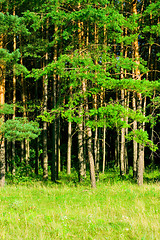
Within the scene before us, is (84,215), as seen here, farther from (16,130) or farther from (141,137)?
(16,130)

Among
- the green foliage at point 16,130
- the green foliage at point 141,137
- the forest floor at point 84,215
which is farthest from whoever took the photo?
the green foliage at point 16,130

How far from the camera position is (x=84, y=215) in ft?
19.8

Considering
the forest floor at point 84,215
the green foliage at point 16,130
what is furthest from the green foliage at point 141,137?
the green foliage at point 16,130

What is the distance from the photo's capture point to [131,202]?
726cm

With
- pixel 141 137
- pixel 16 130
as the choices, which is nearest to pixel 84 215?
pixel 141 137

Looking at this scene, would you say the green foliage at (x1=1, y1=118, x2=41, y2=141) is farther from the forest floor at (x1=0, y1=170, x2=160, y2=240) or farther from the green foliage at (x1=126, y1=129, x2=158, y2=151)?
the green foliage at (x1=126, y1=129, x2=158, y2=151)

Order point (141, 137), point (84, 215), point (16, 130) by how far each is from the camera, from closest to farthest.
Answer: point (84, 215) → point (141, 137) → point (16, 130)

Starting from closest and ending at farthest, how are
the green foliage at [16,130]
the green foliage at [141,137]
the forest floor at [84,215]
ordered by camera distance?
the forest floor at [84,215], the green foliage at [141,137], the green foliage at [16,130]

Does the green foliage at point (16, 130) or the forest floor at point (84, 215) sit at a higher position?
the green foliage at point (16, 130)

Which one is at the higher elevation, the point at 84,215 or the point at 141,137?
the point at 141,137

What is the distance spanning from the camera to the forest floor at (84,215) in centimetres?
480

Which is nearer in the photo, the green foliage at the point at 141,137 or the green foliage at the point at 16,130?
the green foliage at the point at 141,137

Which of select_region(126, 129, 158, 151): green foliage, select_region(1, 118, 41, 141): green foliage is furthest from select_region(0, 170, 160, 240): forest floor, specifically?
select_region(1, 118, 41, 141): green foliage

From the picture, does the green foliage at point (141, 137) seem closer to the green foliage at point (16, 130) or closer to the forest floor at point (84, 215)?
the forest floor at point (84, 215)
